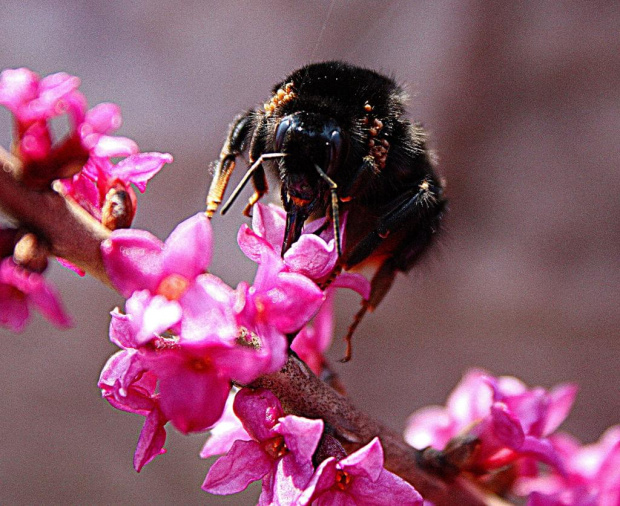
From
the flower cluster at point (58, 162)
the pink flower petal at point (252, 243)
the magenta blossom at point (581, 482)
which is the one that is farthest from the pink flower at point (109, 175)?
the magenta blossom at point (581, 482)

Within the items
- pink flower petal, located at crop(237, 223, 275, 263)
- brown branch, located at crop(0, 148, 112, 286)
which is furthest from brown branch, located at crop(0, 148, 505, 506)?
pink flower petal, located at crop(237, 223, 275, 263)

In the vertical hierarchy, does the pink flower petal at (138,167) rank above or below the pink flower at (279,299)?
above

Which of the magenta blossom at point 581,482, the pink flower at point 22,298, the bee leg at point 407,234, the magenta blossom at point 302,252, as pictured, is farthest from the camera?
the magenta blossom at point 581,482

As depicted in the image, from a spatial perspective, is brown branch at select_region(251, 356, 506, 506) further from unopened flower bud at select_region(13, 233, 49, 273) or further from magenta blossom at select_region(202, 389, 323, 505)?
unopened flower bud at select_region(13, 233, 49, 273)

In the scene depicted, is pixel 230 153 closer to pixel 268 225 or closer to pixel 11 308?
pixel 268 225

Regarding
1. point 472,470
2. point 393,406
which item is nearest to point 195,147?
point 393,406

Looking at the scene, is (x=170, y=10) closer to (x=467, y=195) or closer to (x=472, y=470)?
(x=467, y=195)

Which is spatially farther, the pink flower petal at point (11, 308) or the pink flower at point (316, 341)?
the pink flower at point (316, 341)

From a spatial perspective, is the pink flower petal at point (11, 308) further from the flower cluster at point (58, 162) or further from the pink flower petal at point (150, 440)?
the pink flower petal at point (150, 440)
